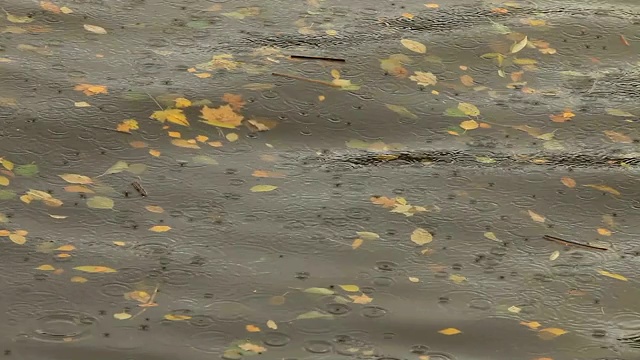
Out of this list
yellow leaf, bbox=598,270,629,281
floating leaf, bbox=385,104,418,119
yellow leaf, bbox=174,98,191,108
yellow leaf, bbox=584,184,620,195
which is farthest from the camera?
floating leaf, bbox=385,104,418,119

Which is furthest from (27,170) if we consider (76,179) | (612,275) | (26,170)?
(612,275)

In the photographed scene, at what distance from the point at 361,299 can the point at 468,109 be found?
2130 millimetres

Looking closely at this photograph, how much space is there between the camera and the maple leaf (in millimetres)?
6680

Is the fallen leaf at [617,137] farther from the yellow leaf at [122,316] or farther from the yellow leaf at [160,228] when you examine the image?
the yellow leaf at [122,316]

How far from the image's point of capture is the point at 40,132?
6.46 meters

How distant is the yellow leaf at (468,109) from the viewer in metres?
6.98

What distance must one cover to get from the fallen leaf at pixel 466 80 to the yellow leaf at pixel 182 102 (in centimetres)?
188

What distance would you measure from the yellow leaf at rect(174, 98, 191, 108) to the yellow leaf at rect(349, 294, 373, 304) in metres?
2.06

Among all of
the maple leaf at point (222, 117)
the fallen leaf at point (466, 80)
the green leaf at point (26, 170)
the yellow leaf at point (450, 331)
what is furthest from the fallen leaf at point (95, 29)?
the yellow leaf at point (450, 331)

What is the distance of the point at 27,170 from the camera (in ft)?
20.1

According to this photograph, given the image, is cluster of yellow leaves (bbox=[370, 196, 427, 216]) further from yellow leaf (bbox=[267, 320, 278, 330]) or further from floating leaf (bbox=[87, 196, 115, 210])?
floating leaf (bbox=[87, 196, 115, 210])

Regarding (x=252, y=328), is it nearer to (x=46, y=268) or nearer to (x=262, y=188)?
(x=46, y=268)

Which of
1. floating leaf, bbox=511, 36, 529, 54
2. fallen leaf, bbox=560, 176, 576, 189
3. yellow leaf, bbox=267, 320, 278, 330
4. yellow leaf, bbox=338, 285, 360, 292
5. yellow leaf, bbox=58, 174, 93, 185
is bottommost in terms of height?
yellow leaf, bbox=267, 320, 278, 330

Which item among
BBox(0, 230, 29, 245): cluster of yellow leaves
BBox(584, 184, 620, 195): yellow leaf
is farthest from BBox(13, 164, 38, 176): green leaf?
BBox(584, 184, 620, 195): yellow leaf
